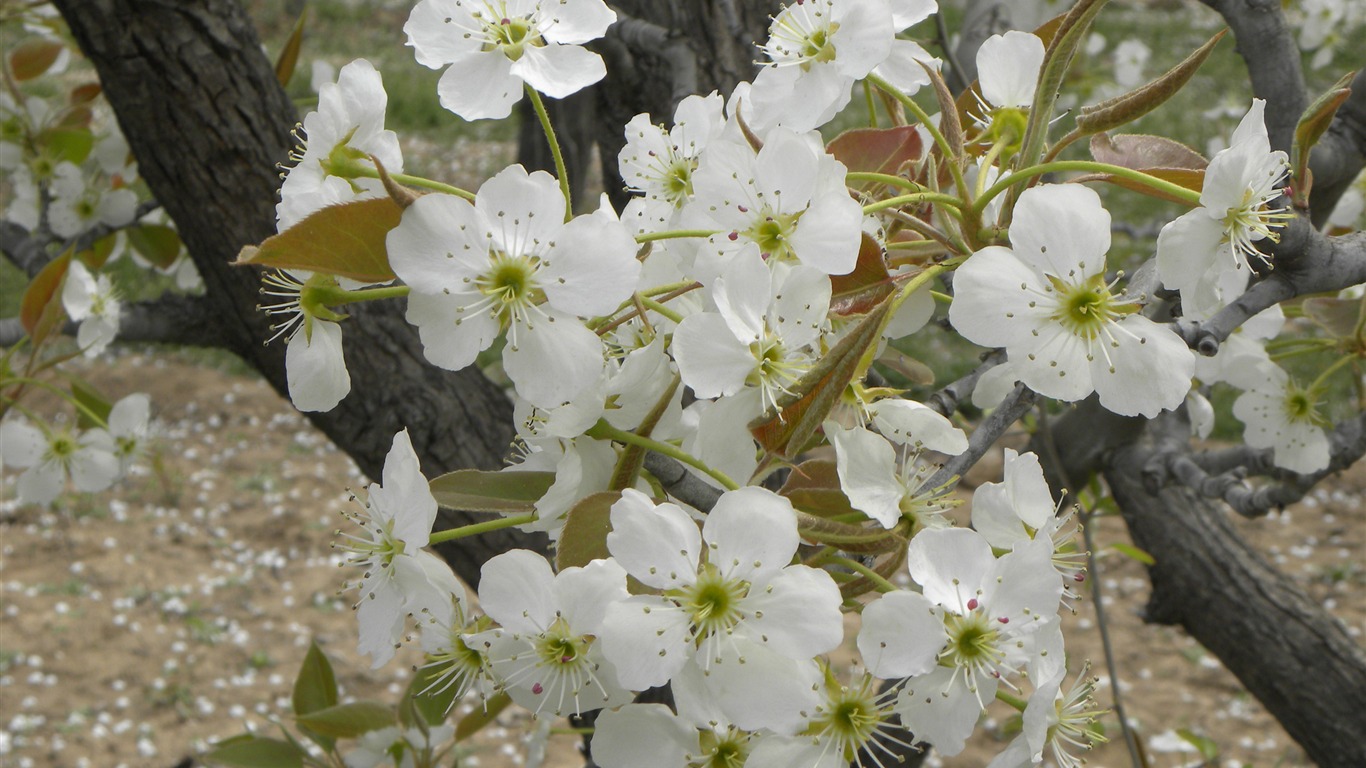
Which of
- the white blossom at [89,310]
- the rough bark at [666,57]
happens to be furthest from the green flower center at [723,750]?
the white blossom at [89,310]

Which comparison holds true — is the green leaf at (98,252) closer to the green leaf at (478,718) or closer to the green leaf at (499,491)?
the green leaf at (478,718)

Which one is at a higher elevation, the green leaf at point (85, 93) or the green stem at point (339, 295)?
the green stem at point (339, 295)

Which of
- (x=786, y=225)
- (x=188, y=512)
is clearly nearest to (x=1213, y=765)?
(x=786, y=225)

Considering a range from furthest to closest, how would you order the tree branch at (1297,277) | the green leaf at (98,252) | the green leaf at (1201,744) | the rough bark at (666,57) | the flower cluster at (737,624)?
the green leaf at (98,252), the green leaf at (1201,744), the rough bark at (666,57), the tree branch at (1297,277), the flower cluster at (737,624)

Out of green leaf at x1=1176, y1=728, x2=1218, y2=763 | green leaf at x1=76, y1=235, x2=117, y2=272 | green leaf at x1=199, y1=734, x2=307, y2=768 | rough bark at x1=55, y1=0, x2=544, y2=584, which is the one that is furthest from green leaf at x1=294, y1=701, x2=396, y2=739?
green leaf at x1=1176, y1=728, x2=1218, y2=763

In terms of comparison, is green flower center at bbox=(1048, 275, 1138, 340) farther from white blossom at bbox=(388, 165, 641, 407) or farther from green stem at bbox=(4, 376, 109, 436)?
green stem at bbox=(4, 376, 109, 436)

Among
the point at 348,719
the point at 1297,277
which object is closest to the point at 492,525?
the point at 1297,277
